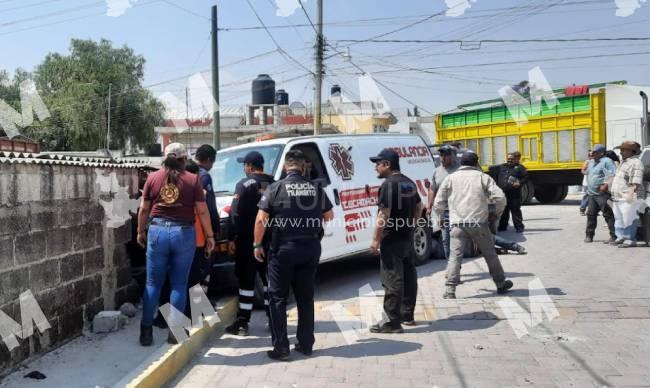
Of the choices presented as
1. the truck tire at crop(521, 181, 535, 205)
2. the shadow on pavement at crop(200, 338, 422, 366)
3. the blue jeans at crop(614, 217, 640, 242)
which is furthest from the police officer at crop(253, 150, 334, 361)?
the truck tire at crop(521, 181, 535, 205)

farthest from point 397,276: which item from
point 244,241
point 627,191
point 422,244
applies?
point 627,191

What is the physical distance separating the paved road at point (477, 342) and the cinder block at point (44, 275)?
1.29m

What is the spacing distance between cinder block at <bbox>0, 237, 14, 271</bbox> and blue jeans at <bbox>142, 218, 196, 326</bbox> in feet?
3.34

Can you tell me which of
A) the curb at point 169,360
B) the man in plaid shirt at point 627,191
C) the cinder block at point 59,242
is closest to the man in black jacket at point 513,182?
the man in plaid shirt at point 627,191

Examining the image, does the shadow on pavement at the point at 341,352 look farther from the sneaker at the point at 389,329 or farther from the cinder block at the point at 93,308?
the cinder block at the point at 93,308

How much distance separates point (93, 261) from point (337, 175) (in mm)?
3410

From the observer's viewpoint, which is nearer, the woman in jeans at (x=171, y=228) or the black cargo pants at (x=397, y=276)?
the woman in jeans at (x=171, y=228)

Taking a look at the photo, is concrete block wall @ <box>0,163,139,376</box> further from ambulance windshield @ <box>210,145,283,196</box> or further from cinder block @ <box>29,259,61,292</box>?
ambulance windshield @ <box>210,145,283,196</box>

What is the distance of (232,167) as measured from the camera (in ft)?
23.7

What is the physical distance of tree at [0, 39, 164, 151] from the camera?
116 feet

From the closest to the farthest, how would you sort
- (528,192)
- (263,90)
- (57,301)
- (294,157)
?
1. (57,301)
2. (294,157)
3. (528,192)
4. (263,90)

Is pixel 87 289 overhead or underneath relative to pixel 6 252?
underneath

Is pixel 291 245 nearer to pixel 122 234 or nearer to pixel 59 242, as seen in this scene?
pixel 59 242

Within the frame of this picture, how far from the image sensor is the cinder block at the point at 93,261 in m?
4.97
